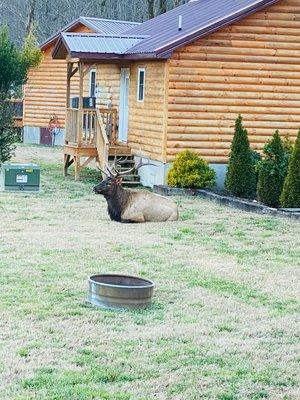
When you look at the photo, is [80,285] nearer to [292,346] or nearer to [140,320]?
[140,320]

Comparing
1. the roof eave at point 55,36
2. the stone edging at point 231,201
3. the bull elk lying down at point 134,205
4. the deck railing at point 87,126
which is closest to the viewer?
the bull elk lying down at point 134,205

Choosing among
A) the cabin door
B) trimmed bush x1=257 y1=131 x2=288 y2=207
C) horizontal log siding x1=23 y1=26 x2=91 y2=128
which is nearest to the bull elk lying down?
trimmed bush x1=257 y1=131 x2=288 y2=207

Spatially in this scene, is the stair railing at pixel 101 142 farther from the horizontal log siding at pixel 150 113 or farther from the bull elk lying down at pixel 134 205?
the bull elk lying down at pixel 134 205

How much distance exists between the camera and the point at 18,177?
68.1 ft

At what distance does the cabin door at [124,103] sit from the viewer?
25.8 m

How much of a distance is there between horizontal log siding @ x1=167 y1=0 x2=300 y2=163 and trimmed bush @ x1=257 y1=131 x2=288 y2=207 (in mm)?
2964

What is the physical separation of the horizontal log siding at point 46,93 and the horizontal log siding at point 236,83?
50.2 ft

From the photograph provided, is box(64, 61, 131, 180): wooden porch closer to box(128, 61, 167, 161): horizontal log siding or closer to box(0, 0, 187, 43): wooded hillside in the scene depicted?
→ box(128, 61, 167, 161): horizontal log siding

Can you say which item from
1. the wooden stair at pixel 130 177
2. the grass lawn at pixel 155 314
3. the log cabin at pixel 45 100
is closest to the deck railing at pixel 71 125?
the wooden stair at pixel 130 177

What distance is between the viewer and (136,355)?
8070 mm

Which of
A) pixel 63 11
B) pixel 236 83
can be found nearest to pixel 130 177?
Answer: pixel 236 83

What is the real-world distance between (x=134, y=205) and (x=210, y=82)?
641 centimetres

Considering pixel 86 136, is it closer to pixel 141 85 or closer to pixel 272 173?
pixel 141 85

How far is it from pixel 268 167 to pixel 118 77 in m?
8.28
